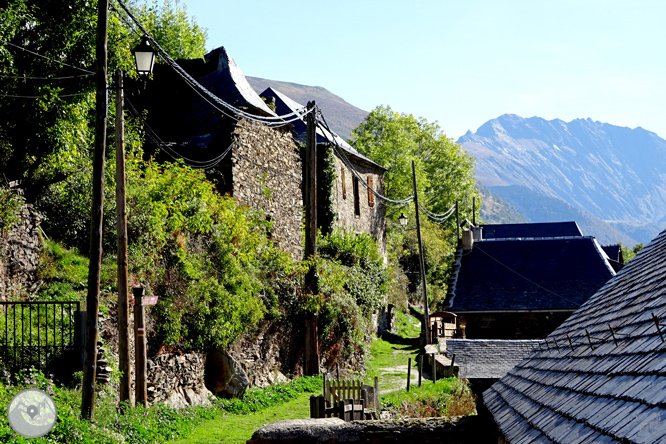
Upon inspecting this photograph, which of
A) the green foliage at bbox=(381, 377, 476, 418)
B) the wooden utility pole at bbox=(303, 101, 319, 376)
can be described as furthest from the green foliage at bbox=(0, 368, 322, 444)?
the wooden utility pole at bbox=(303, 101, 319, 376)

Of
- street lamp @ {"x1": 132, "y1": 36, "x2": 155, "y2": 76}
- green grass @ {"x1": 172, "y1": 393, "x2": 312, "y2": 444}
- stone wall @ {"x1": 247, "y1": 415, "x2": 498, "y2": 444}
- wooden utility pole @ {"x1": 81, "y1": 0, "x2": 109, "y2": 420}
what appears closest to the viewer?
stone wall @ {"x1": 247, "y1": 415, "x2": 498, "y2": 444}

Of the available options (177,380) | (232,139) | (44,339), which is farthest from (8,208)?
(232,139)

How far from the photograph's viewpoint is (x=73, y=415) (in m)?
9.44

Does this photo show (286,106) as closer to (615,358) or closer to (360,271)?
→ (360,271)

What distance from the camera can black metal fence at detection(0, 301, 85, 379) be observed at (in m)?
10.5

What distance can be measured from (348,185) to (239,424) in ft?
68.4

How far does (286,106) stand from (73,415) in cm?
2480

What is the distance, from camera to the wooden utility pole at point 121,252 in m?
10.9

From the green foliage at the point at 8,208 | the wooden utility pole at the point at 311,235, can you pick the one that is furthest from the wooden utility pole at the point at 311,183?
the green foliage at the point at 8,208

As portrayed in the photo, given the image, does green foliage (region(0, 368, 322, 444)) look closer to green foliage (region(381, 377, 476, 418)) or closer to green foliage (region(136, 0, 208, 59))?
green foliage (region(381, 377, 476, 418))

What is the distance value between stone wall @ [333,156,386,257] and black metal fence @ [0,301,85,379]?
62.9 ft

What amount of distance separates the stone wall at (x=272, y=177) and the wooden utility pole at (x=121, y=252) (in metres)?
7.73

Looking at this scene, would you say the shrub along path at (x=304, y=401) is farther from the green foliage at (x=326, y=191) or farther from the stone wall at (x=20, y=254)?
the green foliage at (x=326, y=191)

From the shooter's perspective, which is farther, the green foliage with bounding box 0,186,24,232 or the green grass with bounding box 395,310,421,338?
the green grass with bounding box 395,310,421,338
